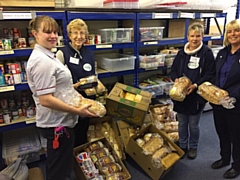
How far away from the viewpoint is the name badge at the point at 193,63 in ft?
6.98

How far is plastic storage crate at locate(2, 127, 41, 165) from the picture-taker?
89.1 inches

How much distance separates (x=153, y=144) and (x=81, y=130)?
2.52 ft

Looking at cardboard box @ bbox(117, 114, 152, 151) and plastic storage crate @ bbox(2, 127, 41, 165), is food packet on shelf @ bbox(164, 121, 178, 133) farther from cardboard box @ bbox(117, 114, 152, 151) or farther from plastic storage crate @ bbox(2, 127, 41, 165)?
plastic storage crate @ bbox(2, 127, 41, 165)

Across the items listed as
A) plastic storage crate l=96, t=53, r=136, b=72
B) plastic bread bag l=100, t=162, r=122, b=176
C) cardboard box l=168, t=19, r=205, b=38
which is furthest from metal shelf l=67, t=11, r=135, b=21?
plastic bread bag l=100, t=162, r=122, b=176

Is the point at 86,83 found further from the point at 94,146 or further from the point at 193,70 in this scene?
the point at 193,70

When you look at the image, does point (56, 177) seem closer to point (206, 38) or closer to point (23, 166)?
point (23, 166)

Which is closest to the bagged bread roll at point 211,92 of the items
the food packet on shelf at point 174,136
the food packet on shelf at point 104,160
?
the food packet on shelf at point 174,136

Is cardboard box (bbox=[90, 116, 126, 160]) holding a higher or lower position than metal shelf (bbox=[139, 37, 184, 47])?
lower

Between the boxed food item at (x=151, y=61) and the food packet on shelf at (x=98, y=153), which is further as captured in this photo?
the boxed food item at (x=151, y=61)

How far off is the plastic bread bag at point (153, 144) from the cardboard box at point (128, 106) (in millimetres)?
226

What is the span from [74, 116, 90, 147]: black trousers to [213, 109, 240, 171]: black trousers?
1297 millimetres

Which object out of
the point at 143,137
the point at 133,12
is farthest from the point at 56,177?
the point at 133,12

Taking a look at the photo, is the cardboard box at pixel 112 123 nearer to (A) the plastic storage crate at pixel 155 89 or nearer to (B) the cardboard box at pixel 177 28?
(A) the plastic storage crate at pixel 155 89

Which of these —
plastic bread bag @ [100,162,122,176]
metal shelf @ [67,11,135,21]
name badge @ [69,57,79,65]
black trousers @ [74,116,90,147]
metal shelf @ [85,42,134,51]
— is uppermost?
metal shelf @ [67,11,135,21]
